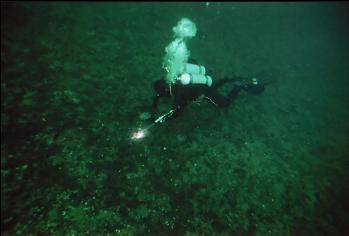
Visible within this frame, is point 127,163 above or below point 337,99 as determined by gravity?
above

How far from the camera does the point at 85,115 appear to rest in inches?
187

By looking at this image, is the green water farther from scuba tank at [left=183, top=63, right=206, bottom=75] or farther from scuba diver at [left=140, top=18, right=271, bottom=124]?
scuba tank at [left=183, top=63, right=206, bottom=75]

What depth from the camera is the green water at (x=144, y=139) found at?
3.74 metres

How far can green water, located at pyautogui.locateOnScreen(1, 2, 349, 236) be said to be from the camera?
374cm

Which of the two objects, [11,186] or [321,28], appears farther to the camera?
[321,28]

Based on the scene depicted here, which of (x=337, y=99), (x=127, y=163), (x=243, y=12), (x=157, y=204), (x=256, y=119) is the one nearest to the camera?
(x=157, y=204)

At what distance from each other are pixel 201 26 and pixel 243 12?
222 cm

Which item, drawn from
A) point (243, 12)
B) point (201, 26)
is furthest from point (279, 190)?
point (243, 12)

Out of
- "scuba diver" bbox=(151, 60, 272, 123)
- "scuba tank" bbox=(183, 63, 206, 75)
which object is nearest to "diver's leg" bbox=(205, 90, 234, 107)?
"scuba diver" bbox=(151, 60, 272, 123)

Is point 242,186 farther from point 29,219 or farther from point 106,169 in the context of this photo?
point 29,219

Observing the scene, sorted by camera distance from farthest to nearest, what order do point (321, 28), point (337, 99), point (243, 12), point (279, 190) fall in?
point (321, 28)
point (243, 12)
point (337, 99)
point (279, 190)

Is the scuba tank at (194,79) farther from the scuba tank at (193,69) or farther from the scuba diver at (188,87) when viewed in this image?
the scuba tank at (193,69)

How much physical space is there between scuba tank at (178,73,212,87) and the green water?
782 millimetres

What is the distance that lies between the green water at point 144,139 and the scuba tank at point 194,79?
78 cm
